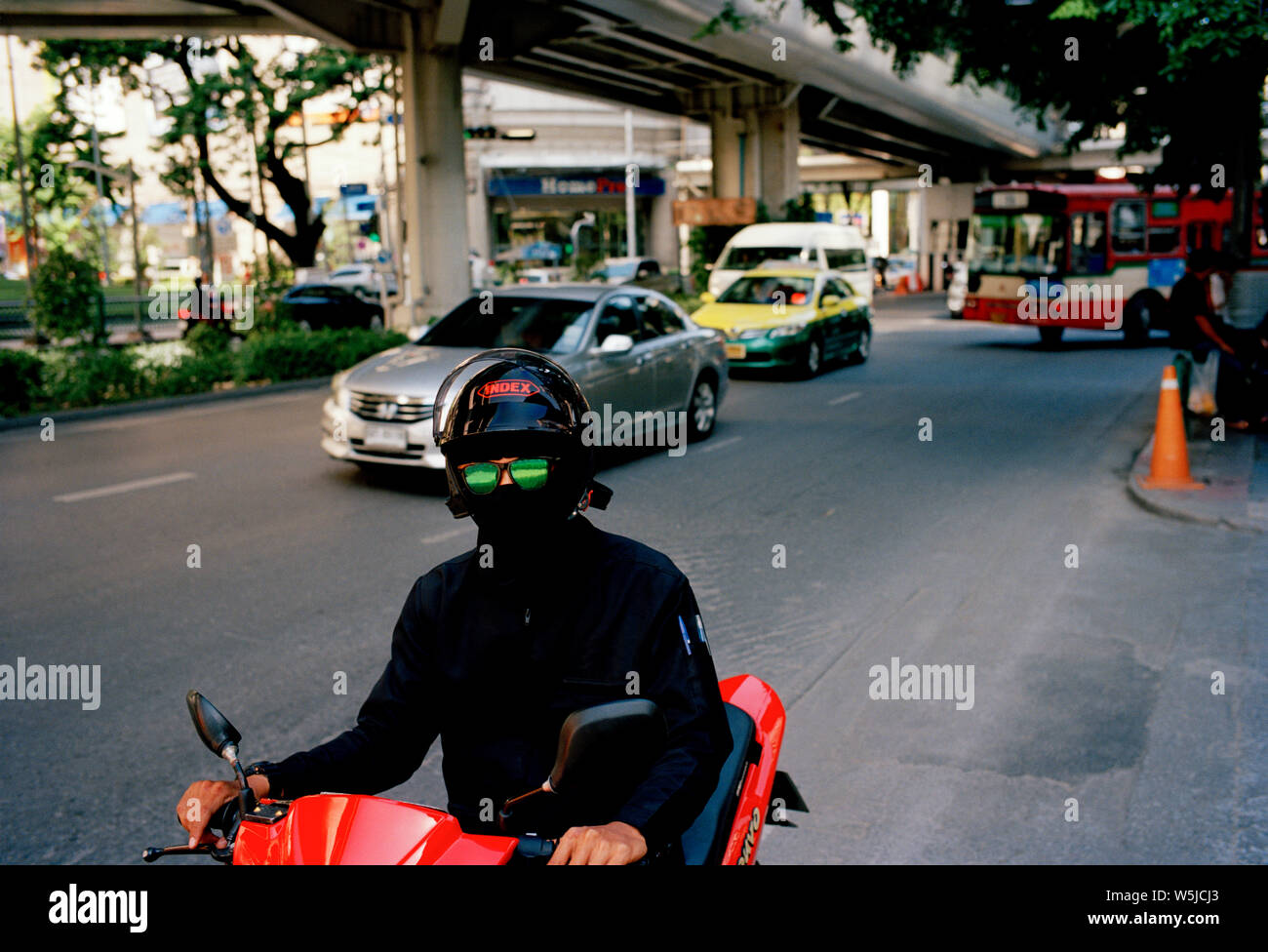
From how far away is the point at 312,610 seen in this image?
675 cm

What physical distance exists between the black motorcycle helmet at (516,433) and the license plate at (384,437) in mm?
7813

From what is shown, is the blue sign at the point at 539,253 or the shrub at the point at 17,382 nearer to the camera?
the shrub at the point at 17,382

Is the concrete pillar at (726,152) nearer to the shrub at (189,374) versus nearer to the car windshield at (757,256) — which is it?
the car windshield at (757,256)

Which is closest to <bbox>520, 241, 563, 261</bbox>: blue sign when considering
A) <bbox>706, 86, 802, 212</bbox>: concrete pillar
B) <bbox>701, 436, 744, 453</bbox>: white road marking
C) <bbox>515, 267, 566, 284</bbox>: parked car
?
<bbox>515, 267, 566, 284</bbox>: parked car

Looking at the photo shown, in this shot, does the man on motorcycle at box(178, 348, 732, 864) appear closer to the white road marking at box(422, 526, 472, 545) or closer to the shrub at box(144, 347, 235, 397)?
the white road marking at box(422, 526, 472, 545)

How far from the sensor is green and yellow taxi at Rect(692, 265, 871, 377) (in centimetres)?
1858

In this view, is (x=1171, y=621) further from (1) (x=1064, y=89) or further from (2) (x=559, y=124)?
(2) (x=559, y=124)

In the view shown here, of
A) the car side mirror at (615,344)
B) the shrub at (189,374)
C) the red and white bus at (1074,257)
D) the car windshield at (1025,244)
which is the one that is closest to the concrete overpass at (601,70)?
the red and white bus at (1074,257)

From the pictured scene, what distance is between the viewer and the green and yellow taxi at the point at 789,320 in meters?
18.6

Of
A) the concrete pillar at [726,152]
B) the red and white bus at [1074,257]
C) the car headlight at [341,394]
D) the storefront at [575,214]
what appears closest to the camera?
the car headlight at [341,394]

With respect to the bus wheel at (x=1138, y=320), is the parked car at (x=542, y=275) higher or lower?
higher

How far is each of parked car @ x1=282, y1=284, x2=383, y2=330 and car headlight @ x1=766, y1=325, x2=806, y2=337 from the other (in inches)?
669

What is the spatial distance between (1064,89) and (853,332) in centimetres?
768
